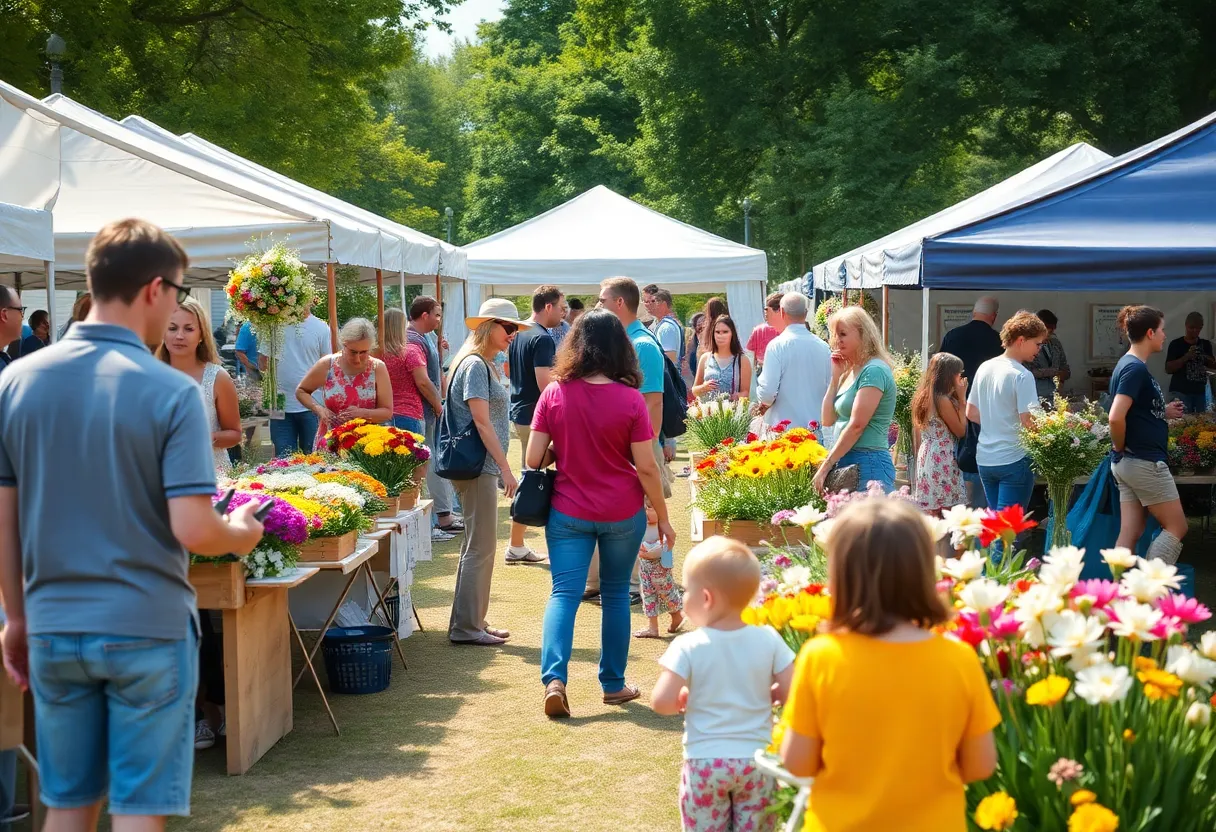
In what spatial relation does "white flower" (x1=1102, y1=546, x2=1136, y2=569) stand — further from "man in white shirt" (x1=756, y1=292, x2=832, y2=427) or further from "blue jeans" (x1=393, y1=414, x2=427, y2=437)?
"blue jeans" (x1=393, y1=414, x2=427, y2=437)

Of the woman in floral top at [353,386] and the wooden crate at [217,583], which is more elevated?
the woman in floral top at [353,386]

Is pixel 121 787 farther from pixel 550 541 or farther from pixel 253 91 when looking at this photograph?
pixel 253 91

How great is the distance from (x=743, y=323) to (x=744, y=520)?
36.0 ft

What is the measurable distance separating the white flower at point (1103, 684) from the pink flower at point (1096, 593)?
298 millimetres

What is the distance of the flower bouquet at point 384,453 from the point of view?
715cm

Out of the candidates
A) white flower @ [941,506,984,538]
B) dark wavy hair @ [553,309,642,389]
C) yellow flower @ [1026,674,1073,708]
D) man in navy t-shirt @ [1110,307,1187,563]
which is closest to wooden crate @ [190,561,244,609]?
dark wavy hair @ [553,309,642,389]

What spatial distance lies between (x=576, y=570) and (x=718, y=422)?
5457mm

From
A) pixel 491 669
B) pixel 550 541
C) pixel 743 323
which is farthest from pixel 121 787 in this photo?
pixel 743 323

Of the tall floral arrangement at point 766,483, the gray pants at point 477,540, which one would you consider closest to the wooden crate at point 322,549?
the gray pants at point 477,540

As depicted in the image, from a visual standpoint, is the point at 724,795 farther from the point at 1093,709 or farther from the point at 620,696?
the point at 620,696

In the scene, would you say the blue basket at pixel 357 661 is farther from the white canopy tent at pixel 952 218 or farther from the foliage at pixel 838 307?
the foliage at pixel 838 307

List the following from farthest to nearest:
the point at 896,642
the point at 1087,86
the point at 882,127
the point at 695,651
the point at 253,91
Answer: the point at 882,127
the point at 1087,86
the point at 253,91
the point at 695,651
the point at 896,642

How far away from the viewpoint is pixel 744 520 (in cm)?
639

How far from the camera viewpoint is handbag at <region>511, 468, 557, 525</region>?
18.1ft
